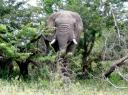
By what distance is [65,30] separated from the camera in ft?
41.9

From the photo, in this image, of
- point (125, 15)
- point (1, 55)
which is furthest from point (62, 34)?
point (125, 15)

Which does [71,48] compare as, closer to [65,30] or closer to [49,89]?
[65,30]

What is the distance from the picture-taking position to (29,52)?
39.6ft

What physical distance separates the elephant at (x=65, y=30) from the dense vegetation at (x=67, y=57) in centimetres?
25

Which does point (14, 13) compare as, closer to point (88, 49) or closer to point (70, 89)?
point (88, 49)

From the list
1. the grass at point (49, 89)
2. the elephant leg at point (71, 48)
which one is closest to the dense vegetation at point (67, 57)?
the grass at point (49, 89)

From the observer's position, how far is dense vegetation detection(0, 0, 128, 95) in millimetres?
10867

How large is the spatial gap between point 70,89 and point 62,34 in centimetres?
273

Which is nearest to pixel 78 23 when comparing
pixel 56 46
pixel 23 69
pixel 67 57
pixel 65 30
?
pixel 65 30

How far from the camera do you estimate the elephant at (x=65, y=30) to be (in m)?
12.7

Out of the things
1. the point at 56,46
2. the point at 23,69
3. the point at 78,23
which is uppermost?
the point at 78,23

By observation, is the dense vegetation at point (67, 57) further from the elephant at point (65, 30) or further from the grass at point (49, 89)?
the elephant at point (65, 30)

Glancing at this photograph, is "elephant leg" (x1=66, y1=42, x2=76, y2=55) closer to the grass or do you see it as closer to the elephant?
the elephant

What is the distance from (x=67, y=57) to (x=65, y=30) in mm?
824
